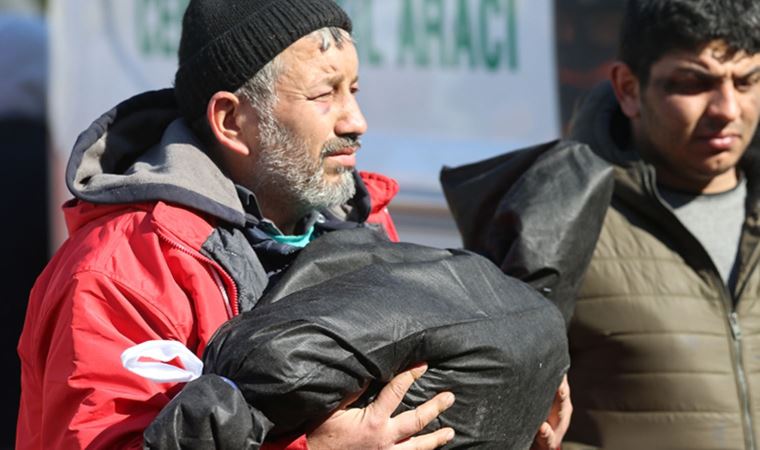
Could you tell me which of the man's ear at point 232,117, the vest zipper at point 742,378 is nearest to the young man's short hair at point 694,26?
the vest zipper at point 742,378

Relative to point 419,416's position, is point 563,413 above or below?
below

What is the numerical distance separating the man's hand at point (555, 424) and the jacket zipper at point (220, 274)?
0.68 meters

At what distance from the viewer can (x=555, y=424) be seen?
291 centimetres

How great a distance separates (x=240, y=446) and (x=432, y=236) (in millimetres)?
2701

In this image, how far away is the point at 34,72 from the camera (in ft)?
19.5

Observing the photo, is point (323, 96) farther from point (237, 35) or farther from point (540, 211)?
point (540, 211)

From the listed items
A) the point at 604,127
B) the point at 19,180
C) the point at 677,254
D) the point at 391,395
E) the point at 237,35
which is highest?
the point at 237,35

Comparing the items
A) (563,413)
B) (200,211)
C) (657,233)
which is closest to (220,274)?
(200,211)

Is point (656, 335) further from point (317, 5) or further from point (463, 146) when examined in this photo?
point (463, 146)

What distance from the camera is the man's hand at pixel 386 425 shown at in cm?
239

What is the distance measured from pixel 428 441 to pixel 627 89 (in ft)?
4.31

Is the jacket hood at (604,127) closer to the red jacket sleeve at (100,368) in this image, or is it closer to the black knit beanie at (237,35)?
the black knit beanie at (237,35)

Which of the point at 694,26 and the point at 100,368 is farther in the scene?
the point at 694,26

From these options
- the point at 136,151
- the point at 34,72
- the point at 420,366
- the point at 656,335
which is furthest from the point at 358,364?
the point at 34,72
